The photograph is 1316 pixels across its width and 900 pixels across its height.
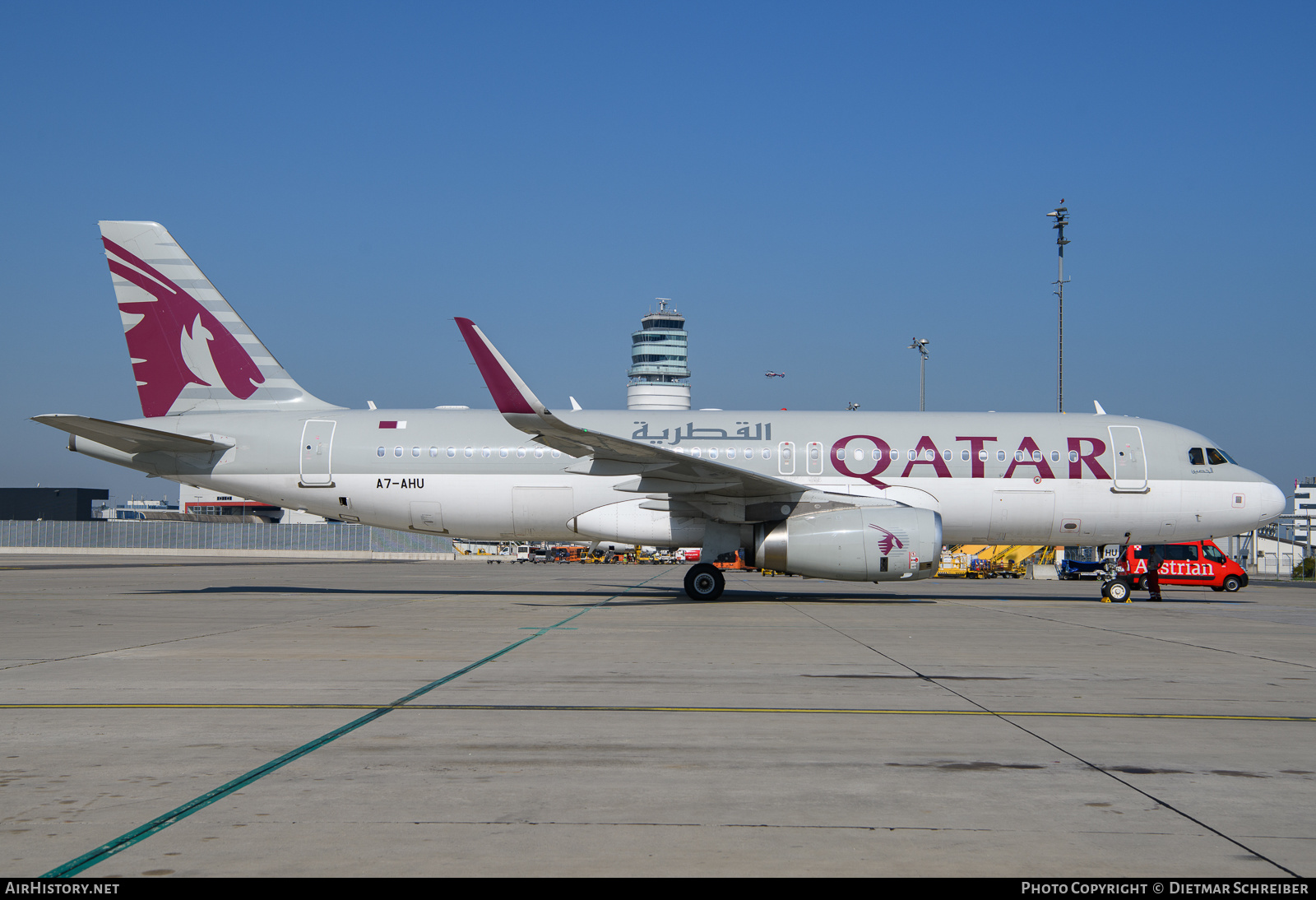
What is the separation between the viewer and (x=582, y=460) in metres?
19.0

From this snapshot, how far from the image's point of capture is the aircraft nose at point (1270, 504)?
813 inches

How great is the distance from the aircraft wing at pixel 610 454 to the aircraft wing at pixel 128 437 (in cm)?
732

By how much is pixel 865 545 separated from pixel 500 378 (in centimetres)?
700

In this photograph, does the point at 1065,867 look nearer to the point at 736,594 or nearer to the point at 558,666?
the point at 558,666

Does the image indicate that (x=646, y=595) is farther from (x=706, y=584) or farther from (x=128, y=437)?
(x=128, y=437)

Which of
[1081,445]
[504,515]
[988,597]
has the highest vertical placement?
[1081,445]

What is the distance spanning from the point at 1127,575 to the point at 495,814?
72.1 ft

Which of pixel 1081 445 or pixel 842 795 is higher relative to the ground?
pixel 1081 445

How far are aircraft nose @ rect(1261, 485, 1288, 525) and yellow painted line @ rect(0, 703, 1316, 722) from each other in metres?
15.3

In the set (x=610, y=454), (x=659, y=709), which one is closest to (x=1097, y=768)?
(x=659, y=709)

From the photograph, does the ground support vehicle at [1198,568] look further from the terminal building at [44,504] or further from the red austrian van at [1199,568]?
the terminal building at [44,504]

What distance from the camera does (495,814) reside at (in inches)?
176

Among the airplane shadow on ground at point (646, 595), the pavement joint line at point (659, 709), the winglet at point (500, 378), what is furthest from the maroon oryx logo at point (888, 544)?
the pavement joint line at point (659, 709)
